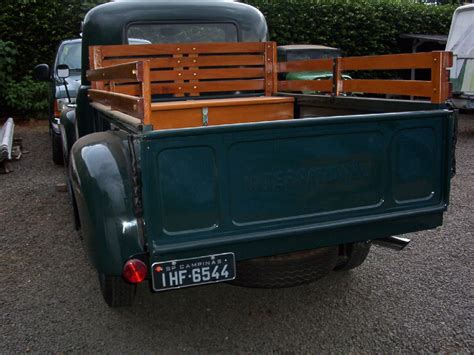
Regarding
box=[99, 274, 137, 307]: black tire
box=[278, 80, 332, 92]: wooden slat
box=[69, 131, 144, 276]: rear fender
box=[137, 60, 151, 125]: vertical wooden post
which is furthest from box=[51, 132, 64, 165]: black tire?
box=[137, 60, 151, 125]: vertical wooden post

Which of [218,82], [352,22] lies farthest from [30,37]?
[218,82]

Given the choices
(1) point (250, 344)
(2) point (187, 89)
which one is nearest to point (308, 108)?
(2) point (187, 89)

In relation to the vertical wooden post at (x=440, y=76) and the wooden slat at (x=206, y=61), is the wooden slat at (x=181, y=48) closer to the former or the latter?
the wooden slat at (x=206, y=61)

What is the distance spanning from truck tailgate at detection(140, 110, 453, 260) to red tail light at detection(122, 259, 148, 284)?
0.14m

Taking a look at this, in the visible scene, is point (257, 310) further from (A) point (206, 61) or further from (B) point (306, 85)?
(A) point (206, 61)

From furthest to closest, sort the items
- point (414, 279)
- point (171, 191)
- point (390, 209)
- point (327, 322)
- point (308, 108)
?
point (308, 108) < point (414, 279) < point (327, 322) < point (390, 209) < point (171, 191)

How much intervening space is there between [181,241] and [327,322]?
1213mm

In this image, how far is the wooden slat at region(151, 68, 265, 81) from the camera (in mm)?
4047

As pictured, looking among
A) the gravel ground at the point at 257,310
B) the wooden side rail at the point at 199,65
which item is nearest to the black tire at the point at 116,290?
the gravel ground at the point at 257,310

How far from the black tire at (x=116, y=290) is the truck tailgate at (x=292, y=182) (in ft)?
2.06

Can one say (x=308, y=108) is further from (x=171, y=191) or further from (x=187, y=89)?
(x=171, y=191)

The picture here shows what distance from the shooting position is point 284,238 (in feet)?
8.51

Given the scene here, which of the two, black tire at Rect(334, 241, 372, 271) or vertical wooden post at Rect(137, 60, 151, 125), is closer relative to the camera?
vertical wooden post at Rect(137, 60, 151, 125)

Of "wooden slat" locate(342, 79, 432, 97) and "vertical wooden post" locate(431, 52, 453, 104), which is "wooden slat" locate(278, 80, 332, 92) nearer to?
"wooden slat" locate(342, 79, 432, 97)
